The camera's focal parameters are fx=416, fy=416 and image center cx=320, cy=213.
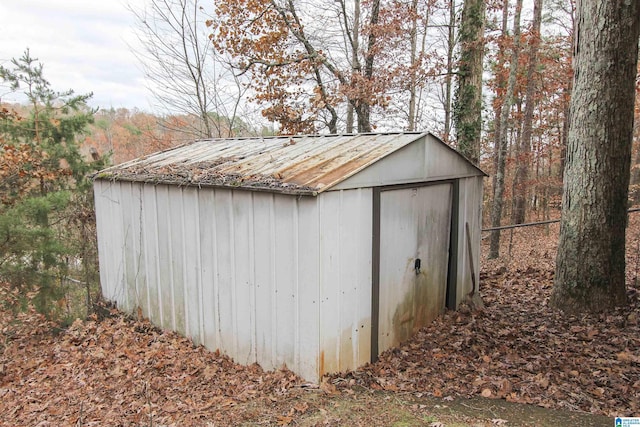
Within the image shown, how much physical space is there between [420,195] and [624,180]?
2615 mm

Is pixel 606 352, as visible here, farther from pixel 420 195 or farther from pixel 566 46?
pixel 566 46

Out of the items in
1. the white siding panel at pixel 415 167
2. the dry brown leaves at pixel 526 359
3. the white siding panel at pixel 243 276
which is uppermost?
the white siding panel at pixel 415 167

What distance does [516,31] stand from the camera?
40.7 ft

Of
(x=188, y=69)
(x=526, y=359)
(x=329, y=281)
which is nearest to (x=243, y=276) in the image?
(x=329, y=281)

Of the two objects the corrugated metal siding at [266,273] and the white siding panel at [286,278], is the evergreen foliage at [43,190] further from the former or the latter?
the white siding panel at [286,278]

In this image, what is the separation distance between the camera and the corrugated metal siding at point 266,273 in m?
4.27

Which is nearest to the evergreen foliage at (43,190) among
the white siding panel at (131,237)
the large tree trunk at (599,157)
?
the white siding panel at (131,237)

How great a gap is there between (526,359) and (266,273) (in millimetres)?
3078

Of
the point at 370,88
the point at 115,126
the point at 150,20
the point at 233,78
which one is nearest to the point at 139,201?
the point at 370,88

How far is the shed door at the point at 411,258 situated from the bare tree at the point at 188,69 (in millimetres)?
10188

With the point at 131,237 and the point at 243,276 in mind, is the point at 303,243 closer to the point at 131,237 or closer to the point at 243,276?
the point at 243,276

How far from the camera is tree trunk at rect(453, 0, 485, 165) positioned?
876 centimetres

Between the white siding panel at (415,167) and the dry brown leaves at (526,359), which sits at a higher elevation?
the white siding panel at (415,167)

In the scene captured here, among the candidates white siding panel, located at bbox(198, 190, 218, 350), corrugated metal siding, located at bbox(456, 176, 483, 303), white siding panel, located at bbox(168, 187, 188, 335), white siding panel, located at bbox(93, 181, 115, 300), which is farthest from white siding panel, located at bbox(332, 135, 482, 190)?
white siding panel, located at bbox(93, 181, 115, 300)
